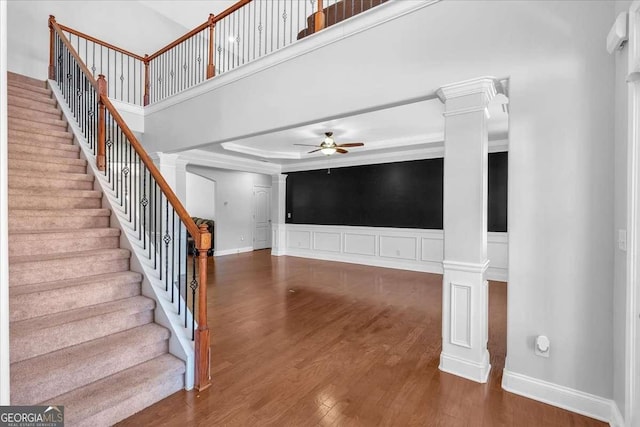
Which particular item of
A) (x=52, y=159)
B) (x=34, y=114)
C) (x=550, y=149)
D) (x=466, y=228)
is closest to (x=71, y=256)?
(x=52, y=159)

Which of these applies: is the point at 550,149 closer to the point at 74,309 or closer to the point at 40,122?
the point at 74,309

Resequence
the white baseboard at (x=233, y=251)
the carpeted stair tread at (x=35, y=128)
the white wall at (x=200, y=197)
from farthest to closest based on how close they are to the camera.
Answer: the white wall at (x=200, y=197) → the white baseboard at (x=233, y=251) → the carpeted stair tread at (x=35, y=128)

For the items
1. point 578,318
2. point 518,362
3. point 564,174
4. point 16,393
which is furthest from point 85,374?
point 564,174

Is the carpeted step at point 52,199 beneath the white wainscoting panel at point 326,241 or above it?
above

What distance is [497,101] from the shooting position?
378 centimetres

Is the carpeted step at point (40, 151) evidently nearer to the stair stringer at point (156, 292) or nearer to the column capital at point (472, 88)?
the stair stringer at point (156, 292)

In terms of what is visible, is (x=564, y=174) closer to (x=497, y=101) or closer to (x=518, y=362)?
(x=518, y=362)

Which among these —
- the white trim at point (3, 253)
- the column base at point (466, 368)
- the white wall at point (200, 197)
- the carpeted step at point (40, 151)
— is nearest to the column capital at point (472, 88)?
the column base at point (466, 368)

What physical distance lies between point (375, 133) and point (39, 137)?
→ 483 cm

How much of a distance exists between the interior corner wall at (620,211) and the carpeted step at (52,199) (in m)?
4.37

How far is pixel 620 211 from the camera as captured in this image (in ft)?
6.24

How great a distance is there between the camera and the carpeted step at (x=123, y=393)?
69.4 inches

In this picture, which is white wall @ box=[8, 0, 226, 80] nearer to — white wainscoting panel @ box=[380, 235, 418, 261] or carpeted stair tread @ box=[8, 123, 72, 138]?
carpeted stair tread @ box=[8, 123, 72, 138]

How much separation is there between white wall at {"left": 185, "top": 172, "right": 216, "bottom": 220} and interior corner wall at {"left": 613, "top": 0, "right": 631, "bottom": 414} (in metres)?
10.9
